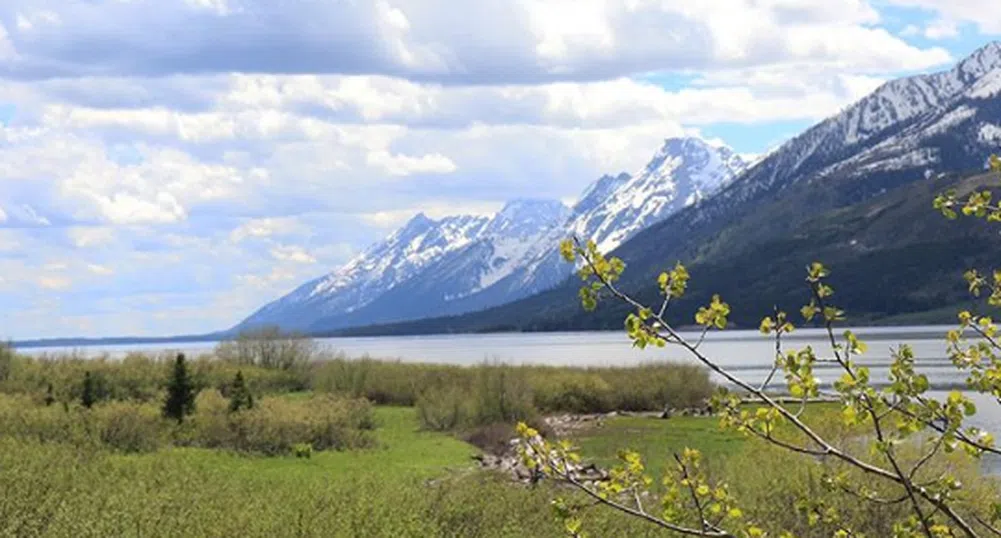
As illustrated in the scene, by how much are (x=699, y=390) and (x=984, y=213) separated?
210 feet

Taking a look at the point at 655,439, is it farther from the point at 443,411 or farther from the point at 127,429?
the point at 127,429

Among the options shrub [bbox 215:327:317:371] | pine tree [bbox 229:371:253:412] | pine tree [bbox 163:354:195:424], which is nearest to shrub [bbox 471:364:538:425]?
pine tree [bbox 229:371:253:412]

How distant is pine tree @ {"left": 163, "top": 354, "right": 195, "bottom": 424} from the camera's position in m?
40.5

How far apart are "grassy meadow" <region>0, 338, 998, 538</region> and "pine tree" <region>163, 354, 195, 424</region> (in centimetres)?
43

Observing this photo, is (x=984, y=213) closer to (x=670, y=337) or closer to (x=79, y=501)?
(x=670, y=337)

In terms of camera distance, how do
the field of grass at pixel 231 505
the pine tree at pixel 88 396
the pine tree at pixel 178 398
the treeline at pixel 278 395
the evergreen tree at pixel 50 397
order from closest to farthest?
the field of grass at pixel 231 505
the treeline at pixel 278 395
the pine tree at pixel 178 398
the pine tree at pixel 88 396
the evergreen tree at pixel 50 397

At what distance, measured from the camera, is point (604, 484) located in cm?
604

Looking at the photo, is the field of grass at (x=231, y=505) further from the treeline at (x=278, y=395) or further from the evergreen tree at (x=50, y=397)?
the evergreen tree at (x=50, y=397)

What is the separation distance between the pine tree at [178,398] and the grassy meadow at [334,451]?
43cm

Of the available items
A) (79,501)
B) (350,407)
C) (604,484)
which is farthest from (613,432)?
(604,484)

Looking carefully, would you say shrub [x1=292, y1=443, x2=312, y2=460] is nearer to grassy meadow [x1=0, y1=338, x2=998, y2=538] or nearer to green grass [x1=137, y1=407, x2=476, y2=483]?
green grass [x1=137, y1=407, x2=476, y2=483]

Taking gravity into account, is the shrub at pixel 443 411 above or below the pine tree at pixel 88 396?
below

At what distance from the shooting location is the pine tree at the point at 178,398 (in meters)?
40.5

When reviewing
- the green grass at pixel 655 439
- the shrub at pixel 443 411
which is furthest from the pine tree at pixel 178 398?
the green grass at pixel 655 439
